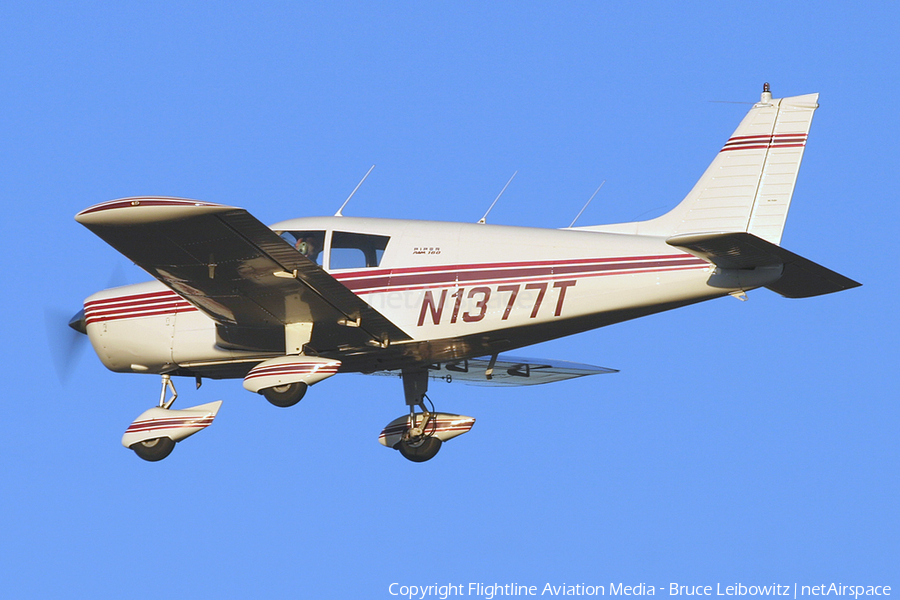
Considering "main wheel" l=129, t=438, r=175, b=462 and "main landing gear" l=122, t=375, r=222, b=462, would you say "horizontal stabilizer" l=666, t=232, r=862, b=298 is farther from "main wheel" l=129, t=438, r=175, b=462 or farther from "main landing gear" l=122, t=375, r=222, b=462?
"main wheel" l=129, t=438, r=175, b=462

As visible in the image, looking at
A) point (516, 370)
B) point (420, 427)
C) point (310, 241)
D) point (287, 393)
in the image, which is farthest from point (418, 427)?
point (310, 241)

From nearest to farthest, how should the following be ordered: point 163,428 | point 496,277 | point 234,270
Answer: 1. point 234,270
2. point 496,277
3. point 163,428

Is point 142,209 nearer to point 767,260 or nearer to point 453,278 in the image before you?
point 453,278

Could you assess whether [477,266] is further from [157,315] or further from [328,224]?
[157,315]

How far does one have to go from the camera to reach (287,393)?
39.5ft

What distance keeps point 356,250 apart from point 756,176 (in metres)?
3.94

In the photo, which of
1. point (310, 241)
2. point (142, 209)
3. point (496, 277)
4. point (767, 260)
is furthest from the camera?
point (310, 241)

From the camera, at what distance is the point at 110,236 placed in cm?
1068

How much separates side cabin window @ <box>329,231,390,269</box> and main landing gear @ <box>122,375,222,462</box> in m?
2.13

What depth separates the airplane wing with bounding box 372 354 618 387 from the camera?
15.3 meters

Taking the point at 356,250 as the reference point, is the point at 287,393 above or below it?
below

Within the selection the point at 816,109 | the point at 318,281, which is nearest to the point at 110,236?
the point at 318,281

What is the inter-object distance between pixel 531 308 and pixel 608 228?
53.4 inches

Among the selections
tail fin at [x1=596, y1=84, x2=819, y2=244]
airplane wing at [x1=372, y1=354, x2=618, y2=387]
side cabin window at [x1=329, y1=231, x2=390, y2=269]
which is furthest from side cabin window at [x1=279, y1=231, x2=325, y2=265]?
tail fin at [x1=596, y1=84, x2=819, y2=244]
